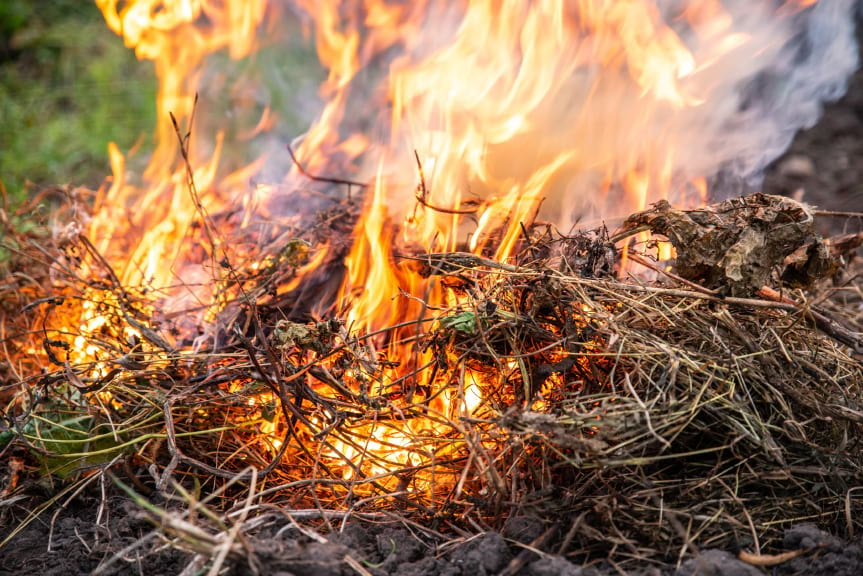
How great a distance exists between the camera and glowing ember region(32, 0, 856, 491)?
3045 mm

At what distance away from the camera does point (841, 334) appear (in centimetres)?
246

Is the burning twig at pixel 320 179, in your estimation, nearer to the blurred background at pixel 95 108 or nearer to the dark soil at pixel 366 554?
the blurred background at pixel 95 108

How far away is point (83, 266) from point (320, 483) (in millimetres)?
1971

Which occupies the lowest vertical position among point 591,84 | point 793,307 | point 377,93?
point 793,307

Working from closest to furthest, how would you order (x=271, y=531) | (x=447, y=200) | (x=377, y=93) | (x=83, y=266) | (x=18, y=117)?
(x=271, y=531), (x=447, y=200), (x=83, y=266), (x=377, y=93), (x=18, y=117)

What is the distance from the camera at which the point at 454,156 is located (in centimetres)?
336

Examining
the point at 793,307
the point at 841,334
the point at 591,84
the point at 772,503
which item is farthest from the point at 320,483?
the point at 591,84

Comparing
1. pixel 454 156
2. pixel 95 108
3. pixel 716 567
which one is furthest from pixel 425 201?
pixel 95 108

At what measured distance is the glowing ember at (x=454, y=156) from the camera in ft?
9.99

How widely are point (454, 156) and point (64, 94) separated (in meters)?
5.75

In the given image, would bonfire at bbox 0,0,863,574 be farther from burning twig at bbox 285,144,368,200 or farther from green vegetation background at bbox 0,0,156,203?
green vegetation background at bbox 0,0,156,203

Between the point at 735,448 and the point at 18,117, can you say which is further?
the point at 18,117

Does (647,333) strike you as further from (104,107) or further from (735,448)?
(104,107)

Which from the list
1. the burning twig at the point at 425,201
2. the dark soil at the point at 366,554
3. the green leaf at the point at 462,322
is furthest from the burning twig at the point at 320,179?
the dark soil at the point at 366,554
